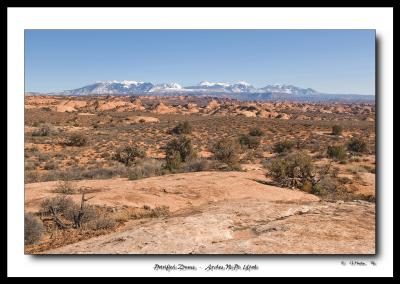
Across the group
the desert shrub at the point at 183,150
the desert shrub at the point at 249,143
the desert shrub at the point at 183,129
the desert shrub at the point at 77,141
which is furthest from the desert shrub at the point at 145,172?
the desert shrub at the point at 183,129

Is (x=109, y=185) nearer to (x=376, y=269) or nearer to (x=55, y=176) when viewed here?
(x=55, y=176)

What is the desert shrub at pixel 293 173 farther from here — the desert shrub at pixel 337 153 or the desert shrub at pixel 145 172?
the desert shrub at pixel 337 153

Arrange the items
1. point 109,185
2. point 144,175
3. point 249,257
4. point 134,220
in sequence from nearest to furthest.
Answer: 1. point 249,257
2. point 134,220
3. point 109,185
4. point 144,175

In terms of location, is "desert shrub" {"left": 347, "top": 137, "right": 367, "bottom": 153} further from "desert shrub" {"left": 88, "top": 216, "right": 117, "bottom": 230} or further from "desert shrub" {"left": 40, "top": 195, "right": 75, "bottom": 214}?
"desert shrub" {"left": 88, "top": 216, "right": 117, "bottom": 230}

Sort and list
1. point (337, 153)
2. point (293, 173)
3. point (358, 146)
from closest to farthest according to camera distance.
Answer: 1. point (293, 173)
2. point (337, 153)
3. point (358, 146)

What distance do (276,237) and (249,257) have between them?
74 centimetres

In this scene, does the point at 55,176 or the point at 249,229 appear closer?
the point at 249,229

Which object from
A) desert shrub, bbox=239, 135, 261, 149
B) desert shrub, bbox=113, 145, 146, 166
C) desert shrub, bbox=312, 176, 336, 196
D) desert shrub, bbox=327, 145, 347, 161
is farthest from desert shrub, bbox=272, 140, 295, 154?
desert shrub, bbox=312, 176, 336, 196

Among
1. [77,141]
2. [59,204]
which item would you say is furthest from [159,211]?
[77,141]

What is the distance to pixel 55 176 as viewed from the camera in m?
16.5

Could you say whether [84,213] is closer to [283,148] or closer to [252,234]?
[252,234]

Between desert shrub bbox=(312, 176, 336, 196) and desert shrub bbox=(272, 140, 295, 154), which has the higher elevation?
desert shrub bbox=(272, 140, 295, 154)
